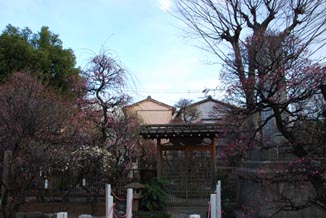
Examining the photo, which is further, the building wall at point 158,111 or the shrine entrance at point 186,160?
the building wall at point 158,111

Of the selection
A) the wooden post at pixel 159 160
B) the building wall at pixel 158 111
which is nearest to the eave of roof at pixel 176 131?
the wooden post at pixel 159 160

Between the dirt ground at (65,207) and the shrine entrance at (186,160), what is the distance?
3318 millimetres

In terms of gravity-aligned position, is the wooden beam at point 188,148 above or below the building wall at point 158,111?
below

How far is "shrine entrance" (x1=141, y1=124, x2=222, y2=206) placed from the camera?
604 inches

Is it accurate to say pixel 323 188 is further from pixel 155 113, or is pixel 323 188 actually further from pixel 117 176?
pixel 155 113

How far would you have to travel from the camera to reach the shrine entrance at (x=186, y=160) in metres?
15.3

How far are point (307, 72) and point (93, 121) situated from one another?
28.6ft

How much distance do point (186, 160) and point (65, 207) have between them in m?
5.42

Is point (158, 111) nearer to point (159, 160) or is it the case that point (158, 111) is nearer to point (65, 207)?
point (159, 160)

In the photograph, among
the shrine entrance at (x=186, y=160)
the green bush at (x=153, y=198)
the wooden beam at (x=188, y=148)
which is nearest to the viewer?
the green bush at (x=153, y=198)

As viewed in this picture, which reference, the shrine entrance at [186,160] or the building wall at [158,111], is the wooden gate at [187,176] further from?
the building wall at [158,111]

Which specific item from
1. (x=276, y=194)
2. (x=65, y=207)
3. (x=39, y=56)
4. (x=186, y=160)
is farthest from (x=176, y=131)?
(x=39, y=56)

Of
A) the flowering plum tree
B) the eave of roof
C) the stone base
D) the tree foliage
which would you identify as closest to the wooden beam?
the eave of roof

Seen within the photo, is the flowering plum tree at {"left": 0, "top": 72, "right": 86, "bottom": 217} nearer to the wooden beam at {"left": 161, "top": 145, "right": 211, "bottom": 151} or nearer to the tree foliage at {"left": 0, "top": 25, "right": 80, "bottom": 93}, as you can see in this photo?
the wooden beam at {"left": 161, "top": 145, "right": 211, "bottom": 151}
